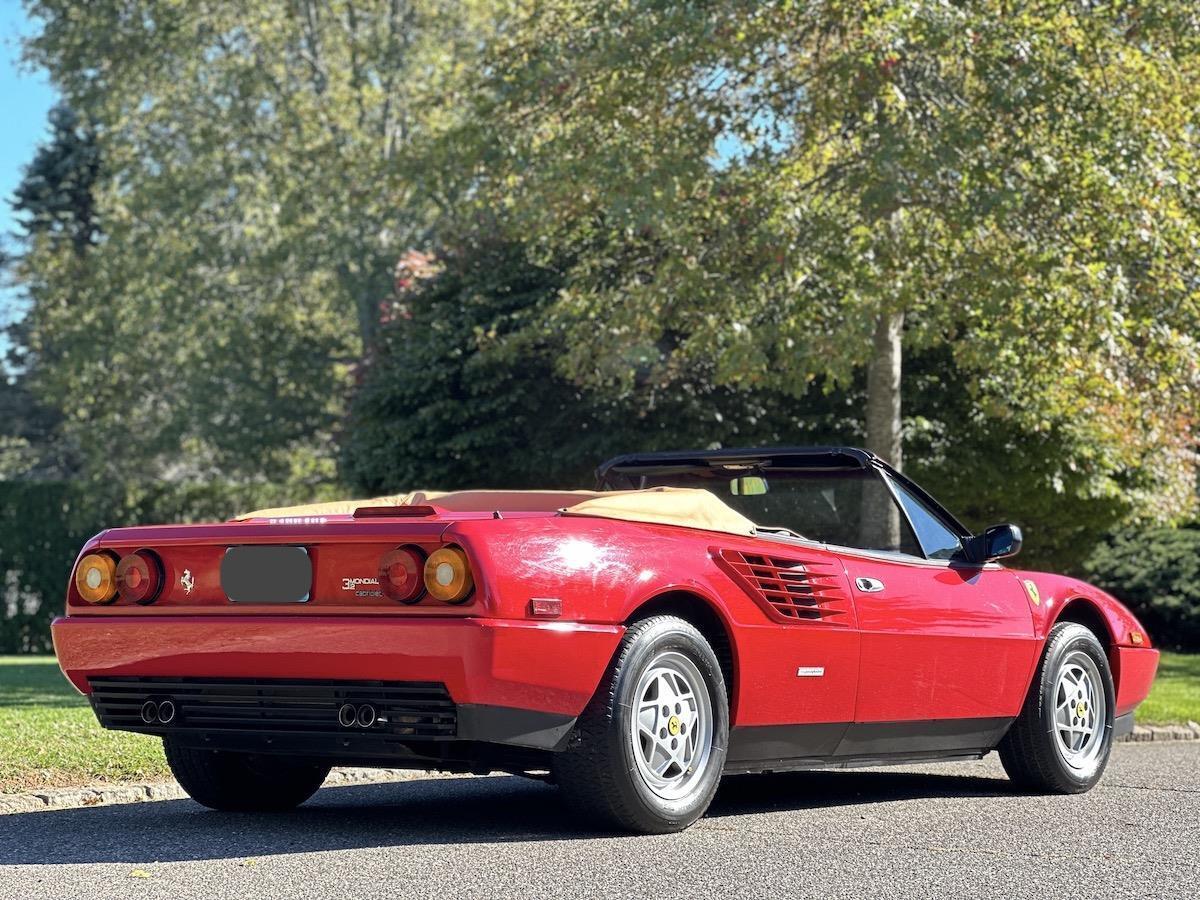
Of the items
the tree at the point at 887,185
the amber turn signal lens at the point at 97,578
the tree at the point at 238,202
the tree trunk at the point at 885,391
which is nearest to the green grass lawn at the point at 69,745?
the amber turn signal lens at the point at 97,578

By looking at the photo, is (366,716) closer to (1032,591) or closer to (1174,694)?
(1032,591)

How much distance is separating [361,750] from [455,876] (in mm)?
711

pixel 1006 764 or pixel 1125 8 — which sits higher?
pixel 1125 8

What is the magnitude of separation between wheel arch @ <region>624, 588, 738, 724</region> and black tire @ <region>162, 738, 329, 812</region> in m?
1.64

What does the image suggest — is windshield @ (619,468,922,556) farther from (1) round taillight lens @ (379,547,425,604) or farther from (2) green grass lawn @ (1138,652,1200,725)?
(2) green grass lawn @ (1138,652,1200,725)

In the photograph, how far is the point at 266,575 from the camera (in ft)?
19.7

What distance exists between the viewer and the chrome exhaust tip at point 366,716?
5773 mm

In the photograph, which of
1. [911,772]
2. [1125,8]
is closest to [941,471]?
[1125,8]

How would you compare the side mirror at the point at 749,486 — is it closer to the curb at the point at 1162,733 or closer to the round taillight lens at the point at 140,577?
the round taillight lens at the point at 140,577

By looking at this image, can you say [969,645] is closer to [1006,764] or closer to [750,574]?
[1006,764]

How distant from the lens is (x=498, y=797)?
777 cm

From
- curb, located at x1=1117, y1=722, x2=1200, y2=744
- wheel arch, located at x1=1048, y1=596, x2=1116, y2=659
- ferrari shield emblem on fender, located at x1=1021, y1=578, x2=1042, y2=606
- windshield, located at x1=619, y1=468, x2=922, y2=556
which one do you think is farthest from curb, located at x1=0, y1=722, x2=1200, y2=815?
curb, located at x1=1117, y1=722, x2=1200, y2=744

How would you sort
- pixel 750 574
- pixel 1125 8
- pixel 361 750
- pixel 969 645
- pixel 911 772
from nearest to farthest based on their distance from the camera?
pixel 361 750 < pixel 750 574 < pixel 969 645 < pixel 911 772 < pixel 1125 8

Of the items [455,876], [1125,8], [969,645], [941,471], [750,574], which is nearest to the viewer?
[455,876]
